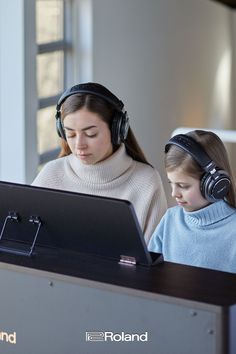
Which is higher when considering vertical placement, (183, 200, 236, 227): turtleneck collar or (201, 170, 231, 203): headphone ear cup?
(201, 170, 231, 203): headphone ear cup

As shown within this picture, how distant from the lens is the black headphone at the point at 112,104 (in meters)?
2.19

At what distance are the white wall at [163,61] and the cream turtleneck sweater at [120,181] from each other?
2.53 meters

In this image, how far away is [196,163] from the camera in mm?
1786

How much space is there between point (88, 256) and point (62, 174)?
1016mm

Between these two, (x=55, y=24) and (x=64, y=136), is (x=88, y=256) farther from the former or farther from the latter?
(x=55, y=24)

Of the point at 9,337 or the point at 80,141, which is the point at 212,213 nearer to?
the point at 80,141

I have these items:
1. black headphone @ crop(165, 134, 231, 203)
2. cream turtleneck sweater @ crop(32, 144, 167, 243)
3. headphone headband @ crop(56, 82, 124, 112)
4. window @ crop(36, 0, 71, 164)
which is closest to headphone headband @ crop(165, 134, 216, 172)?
black headphone @ crop(165, 134, 231, 203)

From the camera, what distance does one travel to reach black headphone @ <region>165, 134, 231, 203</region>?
177cm

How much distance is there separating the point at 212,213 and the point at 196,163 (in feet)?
0.54

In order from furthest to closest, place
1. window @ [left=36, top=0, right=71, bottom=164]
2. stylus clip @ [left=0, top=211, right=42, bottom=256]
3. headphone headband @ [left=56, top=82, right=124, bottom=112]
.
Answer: window @ [left=36, top=0, right=71, bottom=164] < headphone headband @ [left=56, top=82, right=124, bottom=112] < stylus clip @ [left=0, top=211, right=42, bottom=256]

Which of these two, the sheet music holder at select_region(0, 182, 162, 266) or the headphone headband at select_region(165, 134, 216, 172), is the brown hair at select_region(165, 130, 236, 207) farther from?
the sheet music holder at select_region(0, 182, 162, 266)

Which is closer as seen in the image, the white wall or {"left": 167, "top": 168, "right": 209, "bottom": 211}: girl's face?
{"left": 167, "top": 168, "right": 209, "bottom": 211}: girl's face

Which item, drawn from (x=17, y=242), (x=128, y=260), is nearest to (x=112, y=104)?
(x=17, y=242)

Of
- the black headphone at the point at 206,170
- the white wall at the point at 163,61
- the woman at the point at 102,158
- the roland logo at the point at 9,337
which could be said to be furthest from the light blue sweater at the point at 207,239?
the white wall at the point at 163,61
